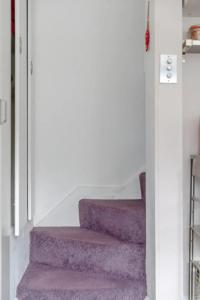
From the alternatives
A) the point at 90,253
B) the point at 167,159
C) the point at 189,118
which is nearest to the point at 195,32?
the point at 189,118

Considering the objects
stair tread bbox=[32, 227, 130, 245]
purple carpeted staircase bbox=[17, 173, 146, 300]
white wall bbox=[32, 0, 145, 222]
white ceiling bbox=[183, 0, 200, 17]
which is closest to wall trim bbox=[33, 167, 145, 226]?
white wall bbox=[32, 0, 145, 222]

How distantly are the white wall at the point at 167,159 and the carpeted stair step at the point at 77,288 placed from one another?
8.9 inches

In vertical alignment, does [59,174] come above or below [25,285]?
above

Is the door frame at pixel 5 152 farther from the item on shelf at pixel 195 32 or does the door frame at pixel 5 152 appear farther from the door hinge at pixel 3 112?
the item on shelf at pixel 195 32

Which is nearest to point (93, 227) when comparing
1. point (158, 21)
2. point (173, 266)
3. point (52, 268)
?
point (52, 268)

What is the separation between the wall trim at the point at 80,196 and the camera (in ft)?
8.40

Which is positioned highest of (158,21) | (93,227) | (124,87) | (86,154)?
(158,21)

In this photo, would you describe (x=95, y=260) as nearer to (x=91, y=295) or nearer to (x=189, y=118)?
(x=91, y=295)

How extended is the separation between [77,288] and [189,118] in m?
1.11

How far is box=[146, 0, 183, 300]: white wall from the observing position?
1580 mm

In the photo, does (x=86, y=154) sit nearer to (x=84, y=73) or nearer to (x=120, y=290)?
(x=84, y=73)

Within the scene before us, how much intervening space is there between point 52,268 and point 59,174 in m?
0.77

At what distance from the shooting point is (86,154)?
2.62 m

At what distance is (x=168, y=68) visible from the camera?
1.57 m
